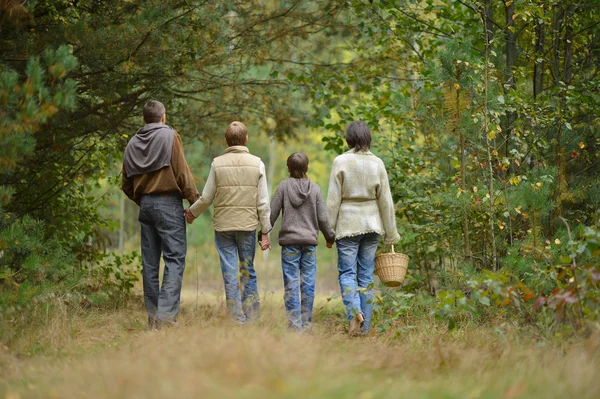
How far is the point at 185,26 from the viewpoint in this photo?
7465 millimetres

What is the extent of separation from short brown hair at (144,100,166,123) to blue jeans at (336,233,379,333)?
207 centimetres

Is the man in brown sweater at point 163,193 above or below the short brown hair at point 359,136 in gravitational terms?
below

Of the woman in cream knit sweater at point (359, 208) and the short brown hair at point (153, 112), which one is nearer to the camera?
the short brown hair at point (153, 112)

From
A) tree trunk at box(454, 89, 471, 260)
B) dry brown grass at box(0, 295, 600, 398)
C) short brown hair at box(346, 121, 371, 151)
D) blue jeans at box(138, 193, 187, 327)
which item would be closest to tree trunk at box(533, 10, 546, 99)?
tree trunk at box(454, 89, 471, 260)

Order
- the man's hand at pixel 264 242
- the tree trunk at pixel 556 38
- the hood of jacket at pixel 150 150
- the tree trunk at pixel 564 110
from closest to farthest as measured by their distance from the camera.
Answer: the hood of jacket at pixel 150 150 → the man's hand at pixel 264 242 → the tree trunk at pixel 564 110 → the tree trunk at pixel 556 38

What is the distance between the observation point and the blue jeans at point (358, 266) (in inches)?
261

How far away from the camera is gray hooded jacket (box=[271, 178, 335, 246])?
6.63m

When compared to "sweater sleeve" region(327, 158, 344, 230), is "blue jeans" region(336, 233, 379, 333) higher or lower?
lower

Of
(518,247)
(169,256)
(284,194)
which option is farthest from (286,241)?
(518,247)

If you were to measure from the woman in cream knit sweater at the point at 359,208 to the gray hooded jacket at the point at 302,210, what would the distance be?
0.32 feet

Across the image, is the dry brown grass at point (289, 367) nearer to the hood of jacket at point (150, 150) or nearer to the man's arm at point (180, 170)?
the man's arm at point (180, 170)

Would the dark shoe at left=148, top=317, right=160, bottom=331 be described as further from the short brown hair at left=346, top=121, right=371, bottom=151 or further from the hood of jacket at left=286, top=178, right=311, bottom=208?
the short brown hair at left=346, top=121, right=371, bottom=151

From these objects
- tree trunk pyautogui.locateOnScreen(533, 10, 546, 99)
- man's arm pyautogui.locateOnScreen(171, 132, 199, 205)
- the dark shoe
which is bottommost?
the dark shoe

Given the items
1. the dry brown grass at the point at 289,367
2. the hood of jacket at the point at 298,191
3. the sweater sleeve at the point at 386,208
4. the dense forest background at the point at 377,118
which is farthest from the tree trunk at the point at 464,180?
the dry brown grass at the point at 289,367
